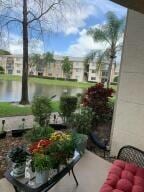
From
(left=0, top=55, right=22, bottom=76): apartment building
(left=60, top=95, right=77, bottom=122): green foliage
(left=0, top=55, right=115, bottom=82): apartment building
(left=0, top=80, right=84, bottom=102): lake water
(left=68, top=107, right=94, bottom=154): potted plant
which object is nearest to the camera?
(left=68, top=107, right=94, bottom=154): potted plant

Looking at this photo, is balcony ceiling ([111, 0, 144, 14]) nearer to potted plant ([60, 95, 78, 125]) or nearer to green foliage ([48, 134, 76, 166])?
green foliage ([48, 134, 76, 166])

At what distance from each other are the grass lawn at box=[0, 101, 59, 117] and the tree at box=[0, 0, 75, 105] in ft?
7.05

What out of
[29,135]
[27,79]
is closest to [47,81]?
[27,79]

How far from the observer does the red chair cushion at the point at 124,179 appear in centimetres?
247

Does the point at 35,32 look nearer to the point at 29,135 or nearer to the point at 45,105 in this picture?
the point at 45,105

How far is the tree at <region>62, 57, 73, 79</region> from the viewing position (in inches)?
271

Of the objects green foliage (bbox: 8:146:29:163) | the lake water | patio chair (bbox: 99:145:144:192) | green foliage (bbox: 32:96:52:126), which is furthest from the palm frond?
green foliage (bbox: 8:146:29:163)

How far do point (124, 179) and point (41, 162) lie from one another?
102 centimetres

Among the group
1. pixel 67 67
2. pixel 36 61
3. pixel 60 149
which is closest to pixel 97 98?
pixel 67 67

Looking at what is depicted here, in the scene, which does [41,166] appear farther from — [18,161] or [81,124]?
[81,124]

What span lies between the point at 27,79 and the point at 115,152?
4341mm

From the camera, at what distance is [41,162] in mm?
2342

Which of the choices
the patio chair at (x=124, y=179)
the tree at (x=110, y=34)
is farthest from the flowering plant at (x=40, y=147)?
the tree at (x=110, y=34)

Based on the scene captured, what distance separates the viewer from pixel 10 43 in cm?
563
